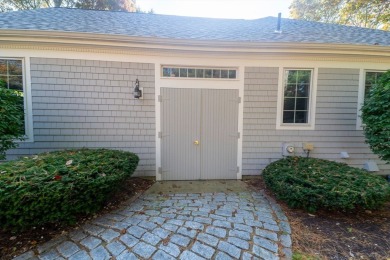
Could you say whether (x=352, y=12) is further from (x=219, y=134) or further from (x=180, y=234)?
(x=180, y=234)

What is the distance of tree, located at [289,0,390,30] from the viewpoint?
32.8 feet

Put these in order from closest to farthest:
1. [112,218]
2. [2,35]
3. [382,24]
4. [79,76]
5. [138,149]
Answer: [112,218] < [2,35] < [79,76] < [138,149] < [382,24]

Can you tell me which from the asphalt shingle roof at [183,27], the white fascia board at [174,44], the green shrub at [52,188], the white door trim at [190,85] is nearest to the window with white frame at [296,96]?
the white fascia board at [174,44]

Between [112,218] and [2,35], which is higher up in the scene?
[2,35]

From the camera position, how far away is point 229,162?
4242mm

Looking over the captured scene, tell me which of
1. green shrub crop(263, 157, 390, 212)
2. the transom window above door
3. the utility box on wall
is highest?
the transom window above door

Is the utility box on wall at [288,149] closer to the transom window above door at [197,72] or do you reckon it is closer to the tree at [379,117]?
the tree at [379,117]

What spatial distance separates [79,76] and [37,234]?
2.86 metres

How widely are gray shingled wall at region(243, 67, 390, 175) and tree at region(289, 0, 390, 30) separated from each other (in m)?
9.88

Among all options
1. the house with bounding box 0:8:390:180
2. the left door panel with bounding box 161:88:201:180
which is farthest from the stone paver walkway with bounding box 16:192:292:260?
the house with bounding box 0:8:390:180

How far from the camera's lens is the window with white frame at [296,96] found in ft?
13.9

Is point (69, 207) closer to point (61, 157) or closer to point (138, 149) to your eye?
point (61, 157)

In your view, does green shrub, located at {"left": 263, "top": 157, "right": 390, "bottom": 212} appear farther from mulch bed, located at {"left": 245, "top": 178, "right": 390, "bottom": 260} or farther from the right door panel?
the right door panel

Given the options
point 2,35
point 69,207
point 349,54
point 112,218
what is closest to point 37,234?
point 69,207
